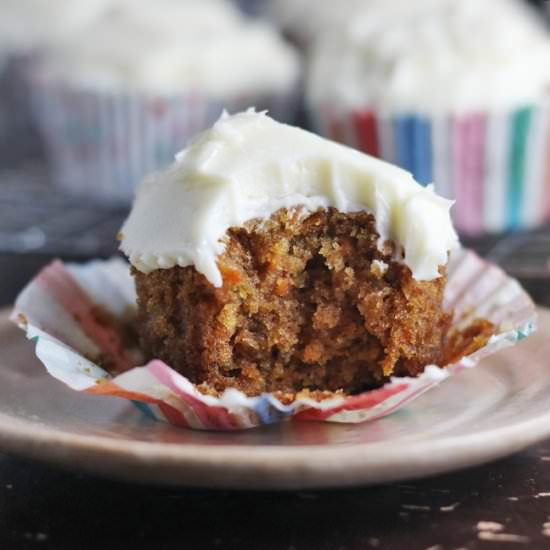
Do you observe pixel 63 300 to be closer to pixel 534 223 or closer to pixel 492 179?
pixel 492 179

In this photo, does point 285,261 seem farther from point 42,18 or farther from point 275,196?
point 42,18

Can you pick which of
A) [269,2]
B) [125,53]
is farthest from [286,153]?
[269,2]

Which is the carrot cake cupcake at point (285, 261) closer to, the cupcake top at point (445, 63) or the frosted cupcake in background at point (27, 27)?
the cupcake top at point (445, 63)

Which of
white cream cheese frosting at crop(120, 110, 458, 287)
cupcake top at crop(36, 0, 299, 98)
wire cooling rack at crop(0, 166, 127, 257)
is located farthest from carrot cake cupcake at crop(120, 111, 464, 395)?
cupcake top at crop(36, 0, 299, 98)

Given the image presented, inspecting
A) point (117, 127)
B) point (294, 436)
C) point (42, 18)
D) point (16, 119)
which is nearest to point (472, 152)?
point (117, 127)

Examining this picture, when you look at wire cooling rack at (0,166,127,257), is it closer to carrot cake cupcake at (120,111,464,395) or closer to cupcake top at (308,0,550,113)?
cupcake top at (308,0,550,113)

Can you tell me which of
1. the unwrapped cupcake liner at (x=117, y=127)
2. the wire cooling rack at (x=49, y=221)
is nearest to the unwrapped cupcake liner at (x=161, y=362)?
the wire cooling rack at (x=49, y=221)
